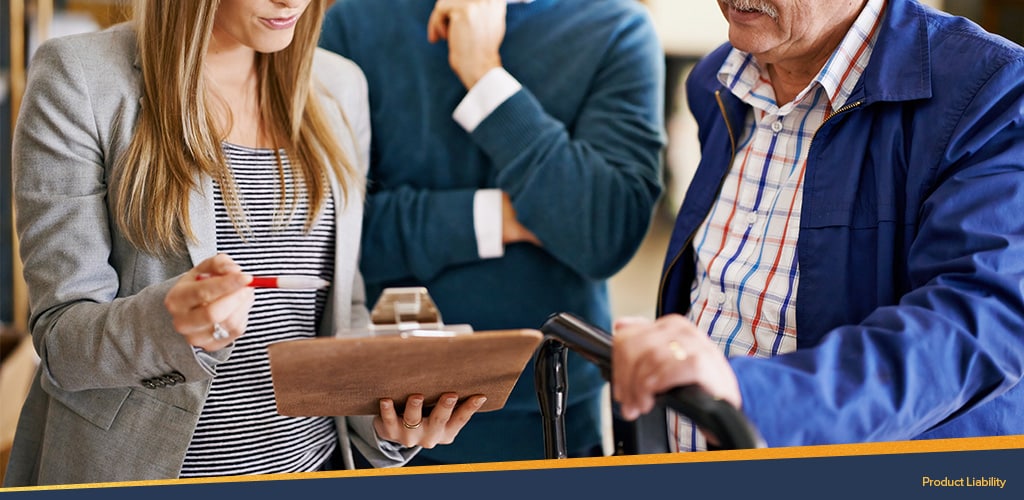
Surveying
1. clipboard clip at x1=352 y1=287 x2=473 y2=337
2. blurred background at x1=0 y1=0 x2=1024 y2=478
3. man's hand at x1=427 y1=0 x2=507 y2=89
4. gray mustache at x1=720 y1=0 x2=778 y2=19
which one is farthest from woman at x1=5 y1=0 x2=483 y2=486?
blurred background at x1=0 y1=0 x2=1024 y2=478

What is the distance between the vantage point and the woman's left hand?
4.07 feet

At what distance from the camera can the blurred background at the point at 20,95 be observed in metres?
3.71

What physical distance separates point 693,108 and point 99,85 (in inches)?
36.2

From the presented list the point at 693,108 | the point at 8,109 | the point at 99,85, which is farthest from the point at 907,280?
→ the point at 8,109

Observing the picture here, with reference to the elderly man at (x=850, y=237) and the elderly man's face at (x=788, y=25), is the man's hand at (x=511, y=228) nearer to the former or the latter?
the elderly man at (x=850, y=237)

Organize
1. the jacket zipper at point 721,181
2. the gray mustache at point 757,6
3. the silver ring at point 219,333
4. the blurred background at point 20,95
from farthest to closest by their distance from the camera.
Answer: the blurred background at point 20,95 → the jacket zipper at point 721,181 → the gray mustache at point 757,6 → the silver ring at point 219,333

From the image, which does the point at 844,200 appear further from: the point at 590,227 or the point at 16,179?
the point at 16,179

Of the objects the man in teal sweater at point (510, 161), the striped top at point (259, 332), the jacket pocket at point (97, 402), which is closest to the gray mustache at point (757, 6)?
the man in teal sweater at point (510, 161)

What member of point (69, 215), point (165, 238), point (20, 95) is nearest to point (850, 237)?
point (165, 238)

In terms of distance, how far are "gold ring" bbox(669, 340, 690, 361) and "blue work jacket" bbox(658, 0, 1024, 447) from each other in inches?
3.7

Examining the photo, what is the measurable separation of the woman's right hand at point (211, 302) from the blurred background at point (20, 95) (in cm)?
248

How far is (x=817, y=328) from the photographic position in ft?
4.30

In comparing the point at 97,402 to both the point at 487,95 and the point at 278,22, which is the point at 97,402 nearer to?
the point at 278,22

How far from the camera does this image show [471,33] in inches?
68.5
